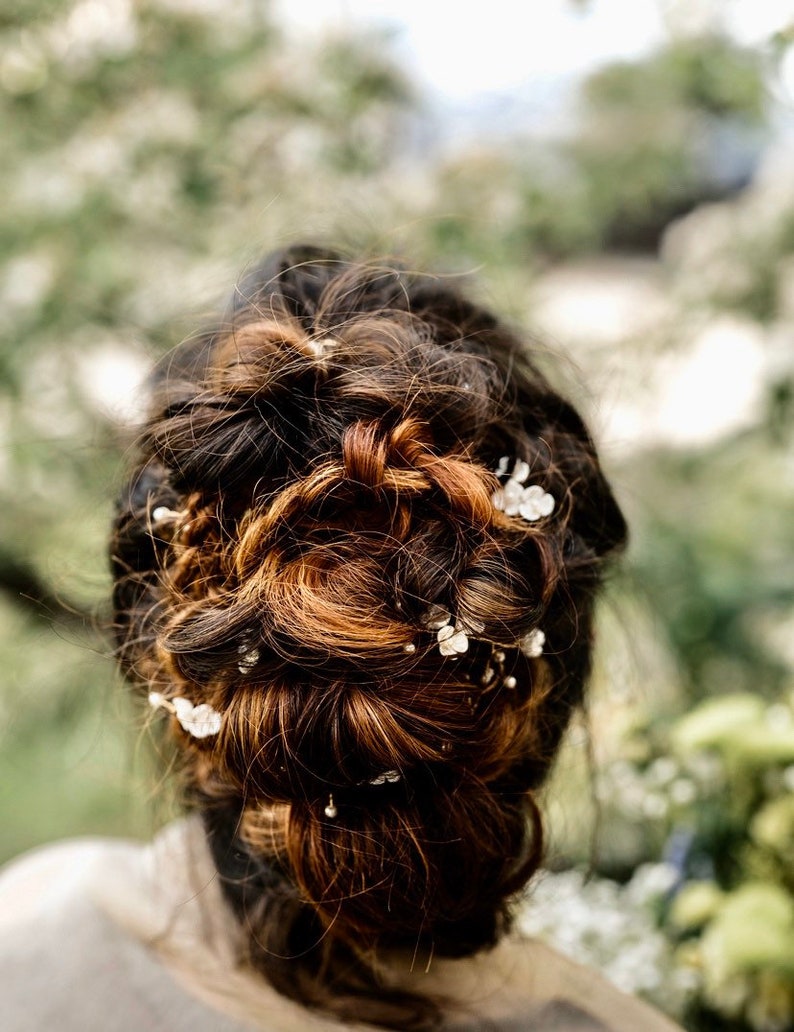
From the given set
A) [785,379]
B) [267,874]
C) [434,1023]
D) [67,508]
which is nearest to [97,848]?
[267,874]

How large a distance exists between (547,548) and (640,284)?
14.0 ft

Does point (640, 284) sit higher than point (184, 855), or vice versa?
point (184, 855)

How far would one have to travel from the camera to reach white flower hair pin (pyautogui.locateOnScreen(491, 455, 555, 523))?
67 centimetres

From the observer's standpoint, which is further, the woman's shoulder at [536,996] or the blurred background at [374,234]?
the blurred background at [374,234]

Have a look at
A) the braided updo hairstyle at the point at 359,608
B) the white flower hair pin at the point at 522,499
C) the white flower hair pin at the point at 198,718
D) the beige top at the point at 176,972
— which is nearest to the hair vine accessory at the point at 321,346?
the braided updo hairstyle at the point at 359,608

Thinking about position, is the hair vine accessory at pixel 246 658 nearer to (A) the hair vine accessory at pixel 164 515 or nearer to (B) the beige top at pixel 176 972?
(A) the hair vine accessory at pixel 164 515

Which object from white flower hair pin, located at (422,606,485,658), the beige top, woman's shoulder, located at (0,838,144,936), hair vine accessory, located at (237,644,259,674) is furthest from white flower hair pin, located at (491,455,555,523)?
woman's shoulder, located at (0,838,144,936)

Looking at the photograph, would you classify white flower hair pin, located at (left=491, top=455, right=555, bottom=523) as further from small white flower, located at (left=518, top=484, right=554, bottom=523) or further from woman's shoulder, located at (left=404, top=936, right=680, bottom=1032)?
woman's shoulder, located at (left=404, top=936, right=680, bottom=1032)

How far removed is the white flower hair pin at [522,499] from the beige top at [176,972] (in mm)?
445

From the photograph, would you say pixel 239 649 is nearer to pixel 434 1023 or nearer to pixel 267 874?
pixel 267 874

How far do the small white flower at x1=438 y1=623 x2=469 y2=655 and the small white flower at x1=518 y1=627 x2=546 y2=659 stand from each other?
0.06 metres

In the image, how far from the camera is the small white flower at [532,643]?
0.64 metres

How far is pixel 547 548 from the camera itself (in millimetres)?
668

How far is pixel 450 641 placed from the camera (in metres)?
0.59
